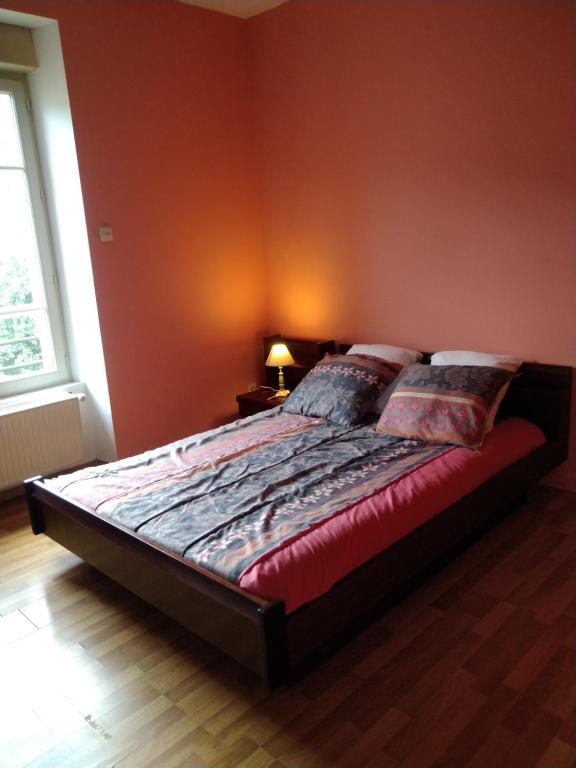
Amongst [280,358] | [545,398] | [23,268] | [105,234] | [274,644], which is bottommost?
[274,644]

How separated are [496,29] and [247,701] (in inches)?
124

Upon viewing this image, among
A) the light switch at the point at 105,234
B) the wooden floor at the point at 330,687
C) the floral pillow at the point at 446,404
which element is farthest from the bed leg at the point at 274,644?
the light switch at the point at 105,234

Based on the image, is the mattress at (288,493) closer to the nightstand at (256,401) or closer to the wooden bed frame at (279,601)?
the wooden bed frame at (279,601)

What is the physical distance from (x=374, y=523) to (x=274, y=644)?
62 cm

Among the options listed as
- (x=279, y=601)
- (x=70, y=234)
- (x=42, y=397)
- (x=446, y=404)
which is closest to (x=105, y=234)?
(x=70, y=234)

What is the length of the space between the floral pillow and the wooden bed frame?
0.26m

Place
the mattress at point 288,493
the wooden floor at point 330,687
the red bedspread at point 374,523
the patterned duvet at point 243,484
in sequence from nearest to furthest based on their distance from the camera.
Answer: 1. the wooden floor at point 330,687
2. the red bedspread at point 374,523
3. the mattress at point 288,493
4. the patterned duvet at point 243,484

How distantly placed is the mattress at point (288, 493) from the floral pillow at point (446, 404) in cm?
7

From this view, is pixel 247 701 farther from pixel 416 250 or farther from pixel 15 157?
pixel 15 157

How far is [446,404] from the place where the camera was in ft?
9.87

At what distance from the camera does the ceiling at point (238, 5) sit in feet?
12.6

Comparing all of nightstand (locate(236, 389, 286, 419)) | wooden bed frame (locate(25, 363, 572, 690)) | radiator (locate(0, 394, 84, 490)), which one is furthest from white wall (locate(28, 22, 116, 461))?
wooden bed frame (locate(25, 363, 572, 690))

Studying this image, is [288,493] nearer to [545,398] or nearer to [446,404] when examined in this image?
[446,404]

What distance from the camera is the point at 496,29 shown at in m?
3.03
